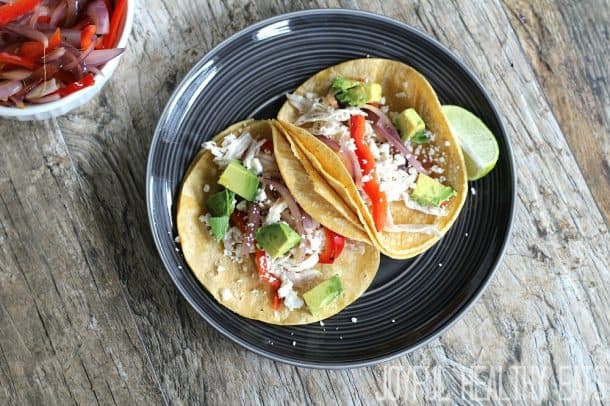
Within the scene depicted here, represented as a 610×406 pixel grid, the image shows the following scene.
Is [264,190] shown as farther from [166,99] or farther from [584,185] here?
[584,185]

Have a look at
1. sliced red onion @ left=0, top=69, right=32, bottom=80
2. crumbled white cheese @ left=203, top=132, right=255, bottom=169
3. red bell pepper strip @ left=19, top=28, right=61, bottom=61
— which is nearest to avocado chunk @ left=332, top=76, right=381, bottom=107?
crumbled white cheese @ left=203, top=132, right=255, bottom=169

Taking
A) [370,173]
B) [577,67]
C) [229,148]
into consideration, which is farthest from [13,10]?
[577,67]

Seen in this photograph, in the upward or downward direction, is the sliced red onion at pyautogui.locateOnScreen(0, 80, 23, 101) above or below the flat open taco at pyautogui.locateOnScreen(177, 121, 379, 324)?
above

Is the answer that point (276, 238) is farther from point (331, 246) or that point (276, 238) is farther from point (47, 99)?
point (47, 99)

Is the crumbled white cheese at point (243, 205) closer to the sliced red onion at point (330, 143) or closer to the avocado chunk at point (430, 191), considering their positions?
the sliced red onion at point (330, 143)

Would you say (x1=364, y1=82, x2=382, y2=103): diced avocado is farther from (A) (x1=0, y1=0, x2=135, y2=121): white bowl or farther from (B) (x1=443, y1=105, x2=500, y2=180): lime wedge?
(A) (x1=0, y1=0, x2=135, y2=121): white bowl

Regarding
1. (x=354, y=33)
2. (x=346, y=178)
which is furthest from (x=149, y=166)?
(x=354, y=33)

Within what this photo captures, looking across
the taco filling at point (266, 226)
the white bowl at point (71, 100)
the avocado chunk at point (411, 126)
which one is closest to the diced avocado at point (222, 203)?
the taco filling at point (266, 226)
